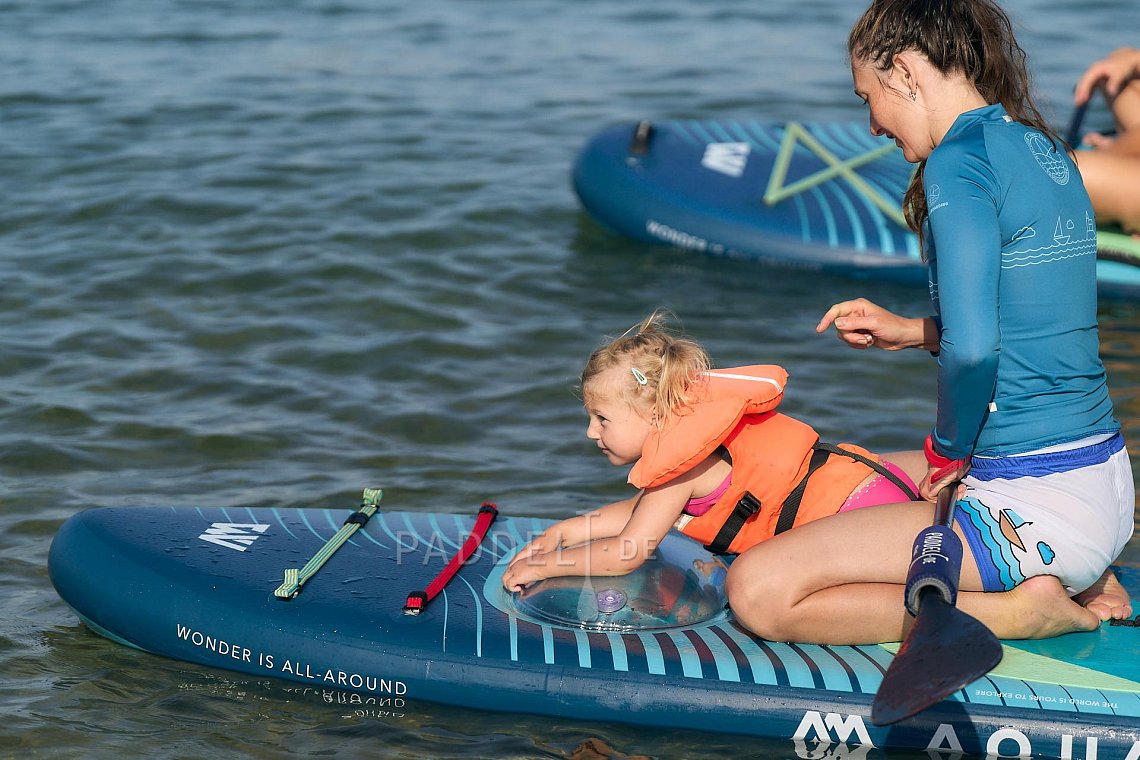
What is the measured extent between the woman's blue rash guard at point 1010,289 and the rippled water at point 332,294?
3.08ft

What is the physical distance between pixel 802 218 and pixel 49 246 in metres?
3.54

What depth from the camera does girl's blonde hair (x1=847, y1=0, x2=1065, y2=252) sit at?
272 centimetres

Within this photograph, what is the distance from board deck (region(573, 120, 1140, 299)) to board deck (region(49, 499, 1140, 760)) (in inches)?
112

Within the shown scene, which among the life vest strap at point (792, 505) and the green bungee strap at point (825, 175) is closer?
the life vest strap at point (792, 505)

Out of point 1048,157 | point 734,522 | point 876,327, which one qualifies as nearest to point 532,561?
point 734,522

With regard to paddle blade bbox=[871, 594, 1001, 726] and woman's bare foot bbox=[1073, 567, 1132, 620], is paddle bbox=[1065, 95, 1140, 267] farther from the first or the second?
paddle blade bbox=[871, 594, 1001, 726]

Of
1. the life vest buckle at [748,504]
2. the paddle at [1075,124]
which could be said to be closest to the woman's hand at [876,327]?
the life vest buckle at [748,504]

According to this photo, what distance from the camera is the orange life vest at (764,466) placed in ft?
10.6

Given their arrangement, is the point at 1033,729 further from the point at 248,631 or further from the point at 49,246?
the point at 49,246

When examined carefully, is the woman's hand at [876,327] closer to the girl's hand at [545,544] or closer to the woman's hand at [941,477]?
the woman's hand at [941,477]

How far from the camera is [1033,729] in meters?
2.93

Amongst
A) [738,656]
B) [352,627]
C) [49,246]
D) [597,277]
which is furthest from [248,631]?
[49,246]

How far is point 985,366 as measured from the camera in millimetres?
2641

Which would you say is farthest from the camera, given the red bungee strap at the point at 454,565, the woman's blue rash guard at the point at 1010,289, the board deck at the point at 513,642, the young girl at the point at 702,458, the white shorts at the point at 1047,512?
the red bungee strap at the point at 454,565
